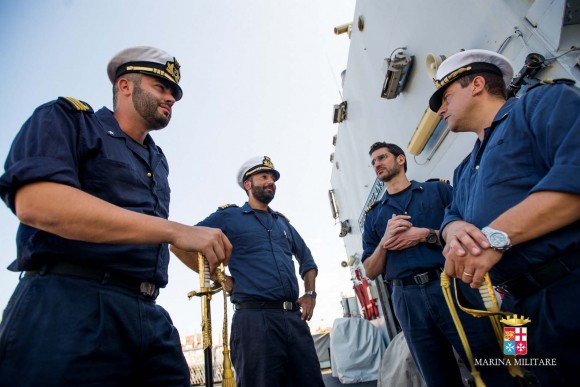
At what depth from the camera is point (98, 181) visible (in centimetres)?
117

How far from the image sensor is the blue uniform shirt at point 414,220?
87.2 inches

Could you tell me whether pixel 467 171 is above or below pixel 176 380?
above

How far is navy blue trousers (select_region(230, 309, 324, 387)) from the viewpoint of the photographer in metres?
2.20

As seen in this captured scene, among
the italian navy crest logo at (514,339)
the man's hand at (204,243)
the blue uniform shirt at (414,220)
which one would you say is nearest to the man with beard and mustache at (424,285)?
the blue uniform shirt at (414,220)

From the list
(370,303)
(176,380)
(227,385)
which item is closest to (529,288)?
(227,385)

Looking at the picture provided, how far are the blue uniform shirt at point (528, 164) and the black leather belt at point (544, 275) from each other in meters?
0.02

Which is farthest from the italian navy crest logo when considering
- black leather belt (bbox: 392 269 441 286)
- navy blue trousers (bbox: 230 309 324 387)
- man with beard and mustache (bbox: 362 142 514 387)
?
navy blue trousers (bbox: 230 309 324 387)

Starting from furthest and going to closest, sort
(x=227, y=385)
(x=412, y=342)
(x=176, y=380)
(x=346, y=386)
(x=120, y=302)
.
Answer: (x=346, y=386) → (x=412, y=342) → (x=176, y=380) → (x=120, y=302) → (x=227, y=385)

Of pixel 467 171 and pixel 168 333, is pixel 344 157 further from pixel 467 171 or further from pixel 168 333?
pixel 168 333

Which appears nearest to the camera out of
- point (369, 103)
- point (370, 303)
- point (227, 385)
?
point (227, 385)

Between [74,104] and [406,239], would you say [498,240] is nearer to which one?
[406,239]

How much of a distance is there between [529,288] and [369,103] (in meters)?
3.93

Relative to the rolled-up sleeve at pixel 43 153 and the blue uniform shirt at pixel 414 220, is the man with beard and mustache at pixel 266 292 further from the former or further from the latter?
the rolled-up sleeve at pixel 43 153

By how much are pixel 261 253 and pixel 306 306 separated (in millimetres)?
636
